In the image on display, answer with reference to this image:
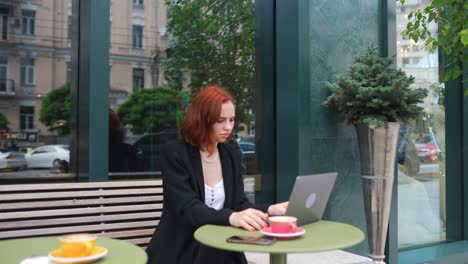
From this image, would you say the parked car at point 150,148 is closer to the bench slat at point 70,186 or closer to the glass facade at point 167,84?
the glass facade at point 167,84

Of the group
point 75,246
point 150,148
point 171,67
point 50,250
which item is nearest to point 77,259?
point 75,246

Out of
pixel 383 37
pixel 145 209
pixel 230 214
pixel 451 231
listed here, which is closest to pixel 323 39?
pixel 383 37

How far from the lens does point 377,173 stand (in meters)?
3.48

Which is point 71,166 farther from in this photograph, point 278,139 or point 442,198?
point 442,198

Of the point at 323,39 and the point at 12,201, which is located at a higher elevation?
A: the point at 323,39

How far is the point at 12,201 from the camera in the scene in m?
2.74

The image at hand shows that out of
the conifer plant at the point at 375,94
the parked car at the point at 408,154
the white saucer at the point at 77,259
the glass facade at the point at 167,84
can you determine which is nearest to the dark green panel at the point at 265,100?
the glass facade at the point at 167,84

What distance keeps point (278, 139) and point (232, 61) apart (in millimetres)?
835

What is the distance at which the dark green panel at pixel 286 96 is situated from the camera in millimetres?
3744

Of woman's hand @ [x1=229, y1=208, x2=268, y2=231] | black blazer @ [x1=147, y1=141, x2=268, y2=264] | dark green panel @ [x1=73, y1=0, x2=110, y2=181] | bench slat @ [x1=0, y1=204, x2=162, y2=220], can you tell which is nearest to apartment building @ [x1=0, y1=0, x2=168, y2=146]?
dark green panel @ [x1=73, y1=0, x2=110, y2=181]

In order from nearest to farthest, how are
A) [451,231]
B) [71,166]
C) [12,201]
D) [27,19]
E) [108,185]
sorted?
[12,201] < [108,185] < [71,166] < [27,19] < [451,231]

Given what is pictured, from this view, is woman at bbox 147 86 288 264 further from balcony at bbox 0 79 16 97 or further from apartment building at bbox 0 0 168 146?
balcony at bbox 0 79 16 97

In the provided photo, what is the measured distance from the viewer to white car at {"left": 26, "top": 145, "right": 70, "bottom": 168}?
343 cm

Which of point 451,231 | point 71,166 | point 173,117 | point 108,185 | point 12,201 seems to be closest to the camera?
point 12,201
